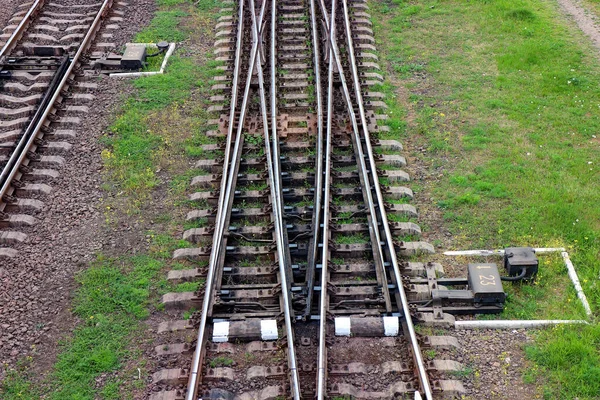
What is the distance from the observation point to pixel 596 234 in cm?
991

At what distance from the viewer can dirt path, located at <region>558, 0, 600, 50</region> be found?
15.5 m

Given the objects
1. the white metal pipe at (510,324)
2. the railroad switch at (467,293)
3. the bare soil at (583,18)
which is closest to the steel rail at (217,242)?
the railroad switch at (467,293)

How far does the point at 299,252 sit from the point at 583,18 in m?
10.7

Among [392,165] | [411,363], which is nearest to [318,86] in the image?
[392,165]

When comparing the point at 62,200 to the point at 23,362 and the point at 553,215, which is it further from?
the point at 553,215

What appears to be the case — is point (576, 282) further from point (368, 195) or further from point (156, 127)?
point (156, 127)

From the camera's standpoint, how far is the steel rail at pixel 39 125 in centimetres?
1117

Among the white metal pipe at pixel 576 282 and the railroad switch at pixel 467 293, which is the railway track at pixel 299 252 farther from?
the white metal pipe at pixel 576 282

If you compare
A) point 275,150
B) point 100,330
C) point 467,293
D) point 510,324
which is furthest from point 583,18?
point 100,330

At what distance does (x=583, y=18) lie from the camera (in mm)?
16422

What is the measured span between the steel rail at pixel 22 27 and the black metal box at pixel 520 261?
36.8 feet

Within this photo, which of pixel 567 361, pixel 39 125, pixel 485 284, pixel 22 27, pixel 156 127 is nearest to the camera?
pixel 567 361

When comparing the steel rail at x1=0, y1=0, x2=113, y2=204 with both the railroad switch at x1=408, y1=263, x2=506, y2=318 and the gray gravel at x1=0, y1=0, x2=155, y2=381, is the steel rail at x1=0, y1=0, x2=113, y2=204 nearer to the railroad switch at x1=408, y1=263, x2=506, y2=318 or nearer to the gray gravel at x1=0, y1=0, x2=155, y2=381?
the gray gravel at x1=0, y1=0, x2=155, y2=381

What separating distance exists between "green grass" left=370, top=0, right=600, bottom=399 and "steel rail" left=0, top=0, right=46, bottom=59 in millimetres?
8018
